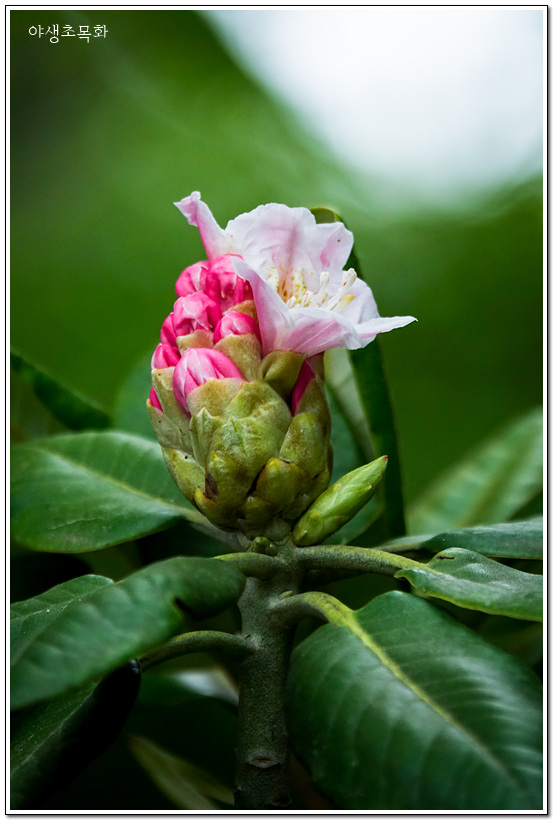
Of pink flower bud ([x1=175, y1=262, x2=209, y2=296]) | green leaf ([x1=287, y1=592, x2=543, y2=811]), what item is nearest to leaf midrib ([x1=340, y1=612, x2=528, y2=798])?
green leaf ([x1=287, y1=592, x2=543, y2=811])

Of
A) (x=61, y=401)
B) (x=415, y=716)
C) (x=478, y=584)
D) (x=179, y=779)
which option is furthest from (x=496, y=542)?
(x=61, y=401)

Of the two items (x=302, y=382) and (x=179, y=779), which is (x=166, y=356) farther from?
(x=179, y=779)

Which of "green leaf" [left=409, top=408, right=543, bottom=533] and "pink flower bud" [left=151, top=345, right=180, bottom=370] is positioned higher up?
"pink flower bud" [left=151, top=345, right=180, bottom=370]

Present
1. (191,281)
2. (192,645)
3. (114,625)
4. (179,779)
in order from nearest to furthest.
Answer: (114,625) < (192,645) < (191,281) < (179,779)

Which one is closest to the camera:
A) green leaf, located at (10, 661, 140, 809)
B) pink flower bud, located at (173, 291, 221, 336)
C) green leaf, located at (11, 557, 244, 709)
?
green leaf, located at (11, 557, 244, 709)

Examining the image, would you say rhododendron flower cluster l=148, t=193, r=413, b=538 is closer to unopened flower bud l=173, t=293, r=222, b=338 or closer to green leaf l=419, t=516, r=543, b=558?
unopened flower bud l=173, t=293, r=222, b=338

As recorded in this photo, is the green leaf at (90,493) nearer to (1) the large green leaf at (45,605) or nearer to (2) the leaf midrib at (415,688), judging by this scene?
(1) the large green leaf at (45,605)
